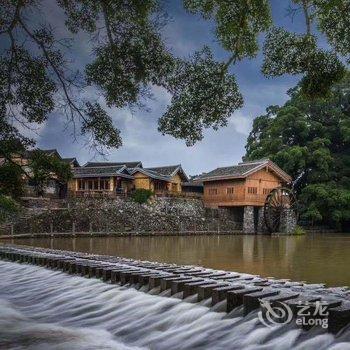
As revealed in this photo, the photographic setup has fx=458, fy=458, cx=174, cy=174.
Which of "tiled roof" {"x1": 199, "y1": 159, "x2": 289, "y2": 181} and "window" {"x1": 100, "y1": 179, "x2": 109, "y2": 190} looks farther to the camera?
"window" {"x1": 100, "y1": 179, "x2": 109, "y2": 190}

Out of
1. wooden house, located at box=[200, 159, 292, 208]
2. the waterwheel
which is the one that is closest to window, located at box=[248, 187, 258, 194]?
wooden house, located at box=[200, 159, 292, 208]

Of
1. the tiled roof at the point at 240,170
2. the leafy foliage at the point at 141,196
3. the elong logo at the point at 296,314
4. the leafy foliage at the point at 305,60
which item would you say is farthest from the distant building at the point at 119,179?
the elong logo at the point at 296,314

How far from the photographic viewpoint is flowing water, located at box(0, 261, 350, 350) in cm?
454

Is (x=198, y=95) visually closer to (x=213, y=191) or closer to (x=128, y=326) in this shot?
(x=128, y=326)

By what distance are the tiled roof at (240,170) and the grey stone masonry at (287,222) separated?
11.8 ft

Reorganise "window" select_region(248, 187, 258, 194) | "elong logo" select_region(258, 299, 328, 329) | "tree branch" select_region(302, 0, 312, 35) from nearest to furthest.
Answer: "elong logo" select_region(258, 299, 328, 329), "tree branch" select_region(302, 0, 312, 35), "window" select_region(248, 187, 258, 194)

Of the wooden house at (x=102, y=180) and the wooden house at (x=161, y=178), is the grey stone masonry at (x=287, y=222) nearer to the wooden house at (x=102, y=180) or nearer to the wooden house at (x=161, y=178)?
the wooden house at (x=161, y=178)

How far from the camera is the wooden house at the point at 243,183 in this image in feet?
132

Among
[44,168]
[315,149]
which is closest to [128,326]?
[44,168]

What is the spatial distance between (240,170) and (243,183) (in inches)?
46.5

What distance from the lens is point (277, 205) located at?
41.2m

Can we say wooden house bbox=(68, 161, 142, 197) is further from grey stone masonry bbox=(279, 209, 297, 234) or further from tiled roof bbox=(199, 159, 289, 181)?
grey stone masonry bbox=(279, 209, 297, 234)

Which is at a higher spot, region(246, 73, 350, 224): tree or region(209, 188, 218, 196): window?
region(246, 73, 350, 224): tree

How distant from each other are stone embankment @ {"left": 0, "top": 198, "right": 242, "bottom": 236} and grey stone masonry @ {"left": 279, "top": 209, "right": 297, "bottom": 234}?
12.4 ft
